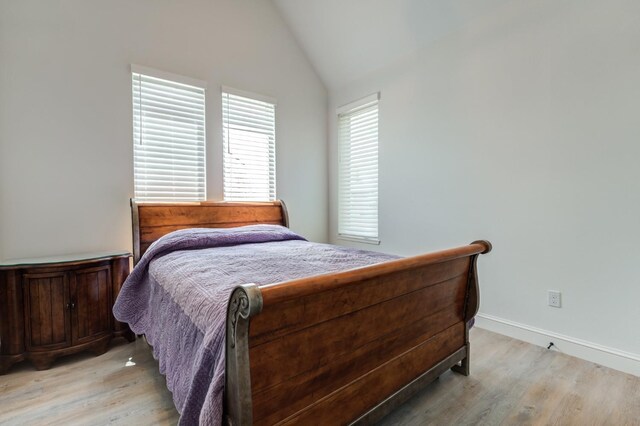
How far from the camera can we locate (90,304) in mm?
2293

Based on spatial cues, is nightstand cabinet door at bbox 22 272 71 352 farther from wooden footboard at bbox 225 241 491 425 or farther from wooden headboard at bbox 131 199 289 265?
wooden footboard at bbox 225 241 491 425

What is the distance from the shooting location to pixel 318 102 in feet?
13.6

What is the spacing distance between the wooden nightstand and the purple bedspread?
294mm

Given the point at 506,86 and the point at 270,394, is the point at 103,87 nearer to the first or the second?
the point at 270,394

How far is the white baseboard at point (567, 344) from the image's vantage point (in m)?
2.03

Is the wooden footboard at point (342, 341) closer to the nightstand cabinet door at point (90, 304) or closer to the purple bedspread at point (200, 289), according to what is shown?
the purple bedspread at point (200, 289)

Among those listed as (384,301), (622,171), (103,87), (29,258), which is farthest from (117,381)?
(622,171)

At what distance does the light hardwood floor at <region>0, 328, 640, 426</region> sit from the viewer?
1.60 meters

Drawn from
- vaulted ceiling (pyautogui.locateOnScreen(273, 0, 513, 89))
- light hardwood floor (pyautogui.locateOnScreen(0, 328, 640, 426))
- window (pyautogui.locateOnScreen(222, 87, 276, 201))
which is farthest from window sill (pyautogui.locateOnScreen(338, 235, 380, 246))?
vaulted ceiling (pyautogui.locateOnScreen(273, 0, 513, 89))

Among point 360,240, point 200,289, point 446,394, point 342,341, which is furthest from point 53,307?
point 360,240

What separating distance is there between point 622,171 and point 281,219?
2867 mm

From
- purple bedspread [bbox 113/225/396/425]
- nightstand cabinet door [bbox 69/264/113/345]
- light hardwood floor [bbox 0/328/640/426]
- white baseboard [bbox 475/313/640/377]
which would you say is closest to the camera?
purple bedspread [bbox 113/225/396/425]

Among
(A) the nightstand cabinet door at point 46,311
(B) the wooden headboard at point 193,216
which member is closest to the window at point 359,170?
(B) the wooden headboard at point 193,216

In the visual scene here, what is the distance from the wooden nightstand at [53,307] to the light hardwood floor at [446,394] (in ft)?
0.45
